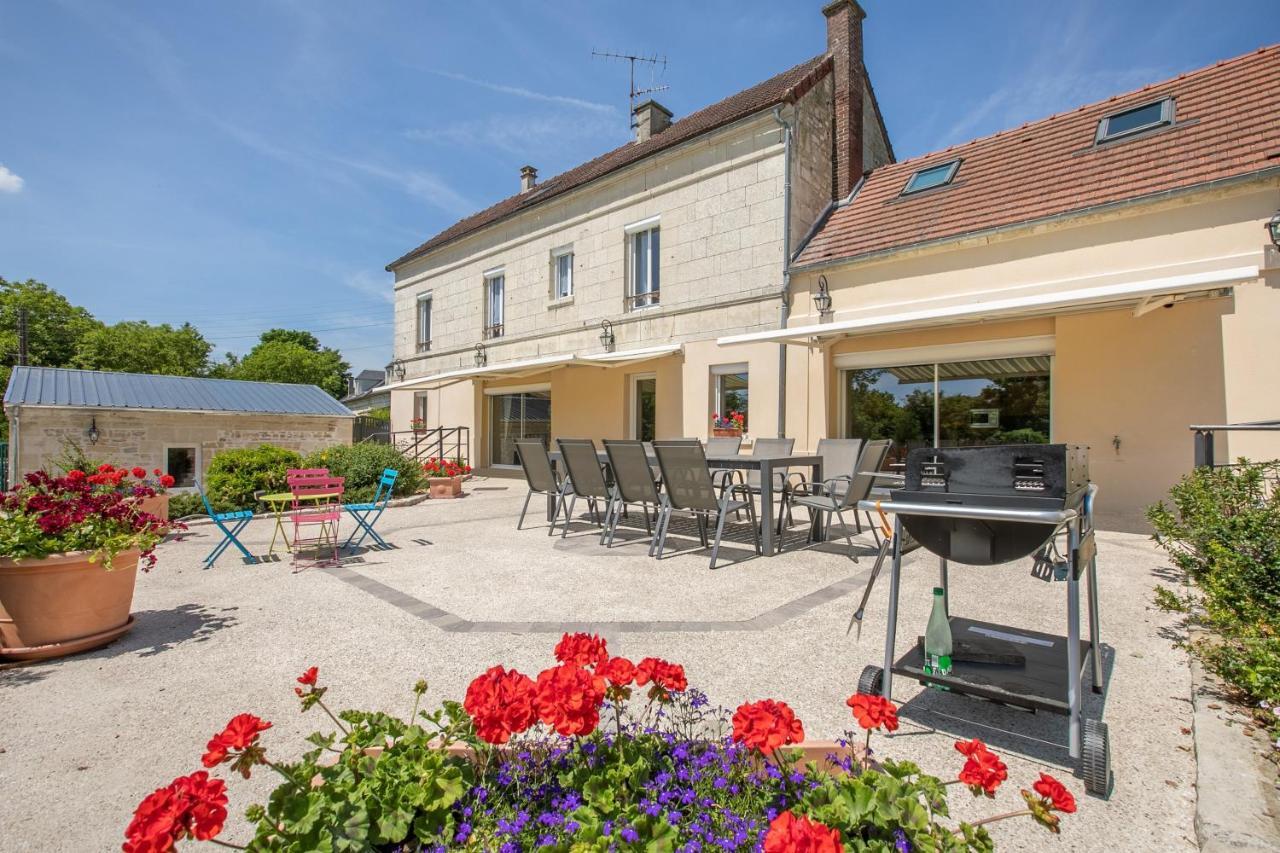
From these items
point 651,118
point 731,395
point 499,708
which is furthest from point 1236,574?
point 651,118

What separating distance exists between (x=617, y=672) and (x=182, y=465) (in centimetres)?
1411

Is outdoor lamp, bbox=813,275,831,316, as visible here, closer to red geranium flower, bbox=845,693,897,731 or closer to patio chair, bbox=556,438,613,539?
patio chair, bbox=556,438,613,539

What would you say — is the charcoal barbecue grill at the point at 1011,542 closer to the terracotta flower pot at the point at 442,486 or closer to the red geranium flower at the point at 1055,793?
the red geranium flower at the point at 1055,793

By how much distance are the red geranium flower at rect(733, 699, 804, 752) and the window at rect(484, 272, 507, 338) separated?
14.6m

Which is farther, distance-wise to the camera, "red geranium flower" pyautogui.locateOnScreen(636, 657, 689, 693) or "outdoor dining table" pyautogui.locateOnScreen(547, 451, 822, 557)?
"outdoor dining table" pyautogui.locateOnScreen(547, 451, 822, 557)

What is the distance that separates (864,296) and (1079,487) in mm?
6980

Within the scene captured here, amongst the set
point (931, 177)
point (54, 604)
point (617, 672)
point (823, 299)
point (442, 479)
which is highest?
point (931, 177)

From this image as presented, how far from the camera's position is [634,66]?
1498 cm

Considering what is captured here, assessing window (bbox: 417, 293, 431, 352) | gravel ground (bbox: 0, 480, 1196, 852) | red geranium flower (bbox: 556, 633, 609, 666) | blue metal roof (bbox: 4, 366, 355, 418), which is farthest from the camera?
window (bbox: 417, 293, 431, 352)

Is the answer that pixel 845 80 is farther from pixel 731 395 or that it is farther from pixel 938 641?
pixel 938 641

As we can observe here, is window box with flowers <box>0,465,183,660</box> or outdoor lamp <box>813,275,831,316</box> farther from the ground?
outdoor lamp <box>813,275,831,316</box>

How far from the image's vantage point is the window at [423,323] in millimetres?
17781

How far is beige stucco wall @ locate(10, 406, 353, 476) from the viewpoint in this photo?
1058cm

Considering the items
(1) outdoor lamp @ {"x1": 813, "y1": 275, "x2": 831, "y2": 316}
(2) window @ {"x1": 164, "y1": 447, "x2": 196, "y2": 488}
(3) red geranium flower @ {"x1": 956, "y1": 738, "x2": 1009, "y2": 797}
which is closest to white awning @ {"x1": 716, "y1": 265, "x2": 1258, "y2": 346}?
(1) outdoor lamp @ {"x1": 813, "y1": 275, "x2": 831, "y2": 316}
